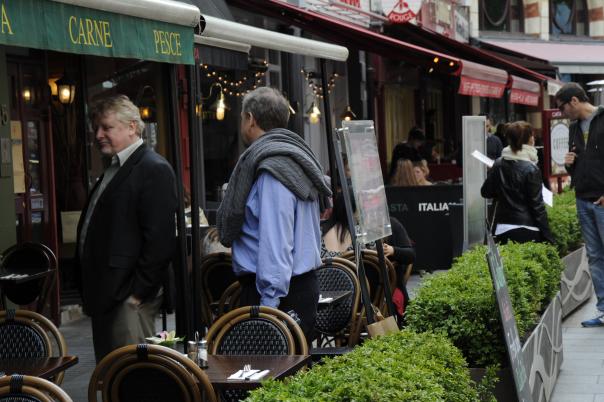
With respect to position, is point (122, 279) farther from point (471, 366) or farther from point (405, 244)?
point (405, 244)

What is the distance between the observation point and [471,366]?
6359 mm

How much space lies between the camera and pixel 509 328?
19.8 ft

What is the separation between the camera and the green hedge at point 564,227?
11.0m

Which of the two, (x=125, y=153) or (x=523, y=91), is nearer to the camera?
(x=125, y=153)

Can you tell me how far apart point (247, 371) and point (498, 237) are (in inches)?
234

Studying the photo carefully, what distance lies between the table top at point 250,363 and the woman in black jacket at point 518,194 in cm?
533

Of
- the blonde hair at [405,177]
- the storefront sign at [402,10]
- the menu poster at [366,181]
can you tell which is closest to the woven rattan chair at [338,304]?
the menu poster at [366,181]

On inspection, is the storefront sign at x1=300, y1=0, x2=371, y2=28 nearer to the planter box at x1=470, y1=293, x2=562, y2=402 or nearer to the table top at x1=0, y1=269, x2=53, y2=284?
the table top at x1=0, y1=269, x2=53, y2=284

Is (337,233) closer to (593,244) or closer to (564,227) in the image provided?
(593,244)

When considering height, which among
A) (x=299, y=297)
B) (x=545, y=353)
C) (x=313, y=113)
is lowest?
(x=545, y=353)

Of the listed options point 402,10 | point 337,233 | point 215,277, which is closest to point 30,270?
point 215,277

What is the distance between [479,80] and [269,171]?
12416 mm

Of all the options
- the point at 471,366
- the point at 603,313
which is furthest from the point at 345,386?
the point at 603,313

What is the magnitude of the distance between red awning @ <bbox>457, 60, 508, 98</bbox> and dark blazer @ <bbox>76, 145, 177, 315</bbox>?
36.9 feet
